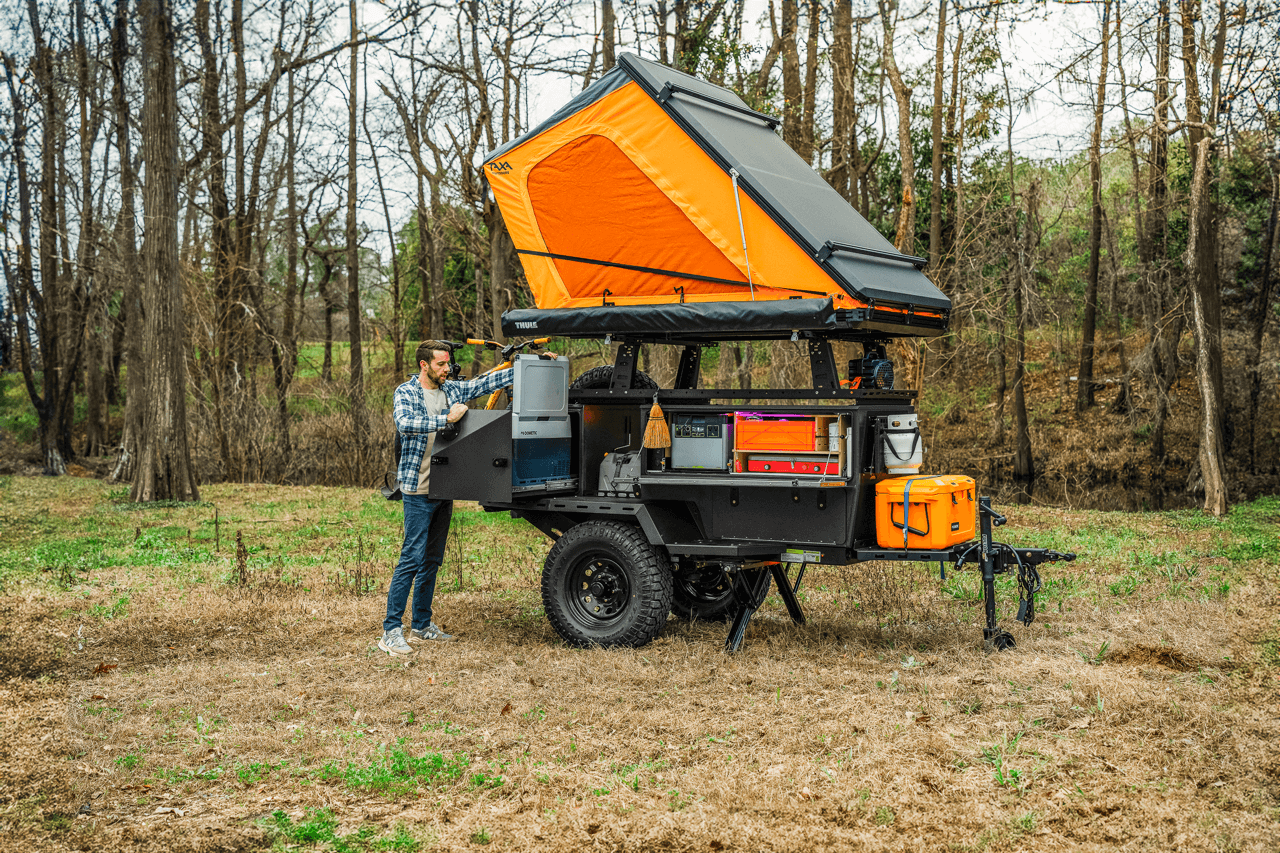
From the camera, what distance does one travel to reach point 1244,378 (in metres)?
25.4

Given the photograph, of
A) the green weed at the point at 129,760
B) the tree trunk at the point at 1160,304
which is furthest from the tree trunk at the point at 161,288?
the tree trunk at the point at 1160,304

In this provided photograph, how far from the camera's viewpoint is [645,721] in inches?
228

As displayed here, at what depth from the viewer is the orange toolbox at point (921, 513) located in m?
6.72

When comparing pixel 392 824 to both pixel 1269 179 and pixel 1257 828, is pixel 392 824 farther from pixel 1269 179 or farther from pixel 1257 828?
pixel 1269 179

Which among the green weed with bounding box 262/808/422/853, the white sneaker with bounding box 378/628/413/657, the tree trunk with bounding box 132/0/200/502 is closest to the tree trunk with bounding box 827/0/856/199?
the tree trunk with bounding box 132/0/200/502

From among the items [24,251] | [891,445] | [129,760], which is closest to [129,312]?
[24,251]

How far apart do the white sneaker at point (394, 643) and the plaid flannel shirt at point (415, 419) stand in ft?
3.32

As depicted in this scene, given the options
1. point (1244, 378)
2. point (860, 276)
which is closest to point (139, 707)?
point (860, 276)

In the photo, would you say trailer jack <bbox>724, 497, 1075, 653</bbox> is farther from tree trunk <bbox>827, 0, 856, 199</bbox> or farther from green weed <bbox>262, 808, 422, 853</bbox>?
tree trunk <bbox>827, 0, 856, 199</bbox>

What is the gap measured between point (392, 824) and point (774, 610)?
16.0 feet

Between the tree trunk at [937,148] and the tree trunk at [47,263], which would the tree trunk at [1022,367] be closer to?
the tree trunk at [937,148]

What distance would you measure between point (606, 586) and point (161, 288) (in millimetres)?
13036

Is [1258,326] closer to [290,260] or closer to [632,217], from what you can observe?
[632,217]

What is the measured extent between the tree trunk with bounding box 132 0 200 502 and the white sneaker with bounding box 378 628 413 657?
448 inches
